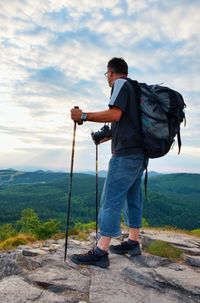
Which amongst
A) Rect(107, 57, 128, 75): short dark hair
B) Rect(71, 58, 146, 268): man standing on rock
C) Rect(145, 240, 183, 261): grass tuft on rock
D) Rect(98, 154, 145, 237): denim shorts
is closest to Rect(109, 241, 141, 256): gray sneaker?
Rect(145, 240, 183, 261): grass tuft on rock

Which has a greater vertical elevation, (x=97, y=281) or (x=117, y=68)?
(x=117, y=68)

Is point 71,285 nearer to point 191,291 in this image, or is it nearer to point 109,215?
point 109,215

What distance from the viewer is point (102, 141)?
785cm

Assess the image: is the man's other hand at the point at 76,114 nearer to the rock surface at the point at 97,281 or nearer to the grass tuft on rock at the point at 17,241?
the rock surface at the point at 97,281

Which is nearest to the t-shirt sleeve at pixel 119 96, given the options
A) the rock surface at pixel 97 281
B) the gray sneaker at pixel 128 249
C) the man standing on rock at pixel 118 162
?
the man standing on rock at pixel 118 162

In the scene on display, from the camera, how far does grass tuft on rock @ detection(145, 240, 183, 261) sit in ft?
27.1

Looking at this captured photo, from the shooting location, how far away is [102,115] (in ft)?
21.2

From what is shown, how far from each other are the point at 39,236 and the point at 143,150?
5.84 m

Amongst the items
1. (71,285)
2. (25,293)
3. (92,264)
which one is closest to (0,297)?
(25,293)

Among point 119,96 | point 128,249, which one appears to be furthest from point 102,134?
A: point 128,249

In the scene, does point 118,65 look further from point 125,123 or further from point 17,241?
point 17,241

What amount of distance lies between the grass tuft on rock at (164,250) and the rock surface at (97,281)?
0.48 metres

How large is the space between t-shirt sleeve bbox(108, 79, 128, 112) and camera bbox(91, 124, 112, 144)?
1077 mm

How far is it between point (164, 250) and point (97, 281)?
269cm
